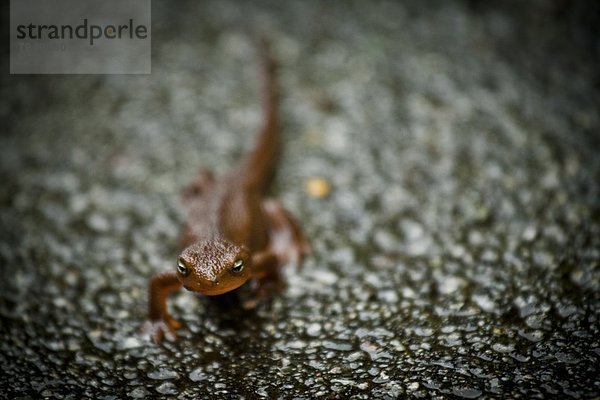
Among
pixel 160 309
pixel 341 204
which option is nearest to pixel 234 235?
pixel 160 309

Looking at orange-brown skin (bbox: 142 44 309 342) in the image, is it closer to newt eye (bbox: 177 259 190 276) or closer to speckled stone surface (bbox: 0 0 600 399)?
newt eye (bbox: 177 259 190 276)

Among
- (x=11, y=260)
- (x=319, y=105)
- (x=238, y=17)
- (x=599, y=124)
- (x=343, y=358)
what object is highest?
(x=238, y=17)

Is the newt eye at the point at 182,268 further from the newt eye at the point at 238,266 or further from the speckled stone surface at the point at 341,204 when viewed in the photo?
the speckled stone surface at the point at 341,204

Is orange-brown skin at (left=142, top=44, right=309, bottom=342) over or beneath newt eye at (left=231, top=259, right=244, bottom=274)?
over

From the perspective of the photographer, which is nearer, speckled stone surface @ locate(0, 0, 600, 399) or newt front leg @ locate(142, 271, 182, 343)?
speckled stone surface @ locate(0, 0, 600, 399)

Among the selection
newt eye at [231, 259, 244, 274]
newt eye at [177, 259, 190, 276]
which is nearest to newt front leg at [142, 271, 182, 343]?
newt eye at [177, 259, 190, 276]

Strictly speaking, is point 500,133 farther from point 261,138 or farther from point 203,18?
point 203,18

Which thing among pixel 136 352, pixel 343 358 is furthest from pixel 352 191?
pixel 136 352
